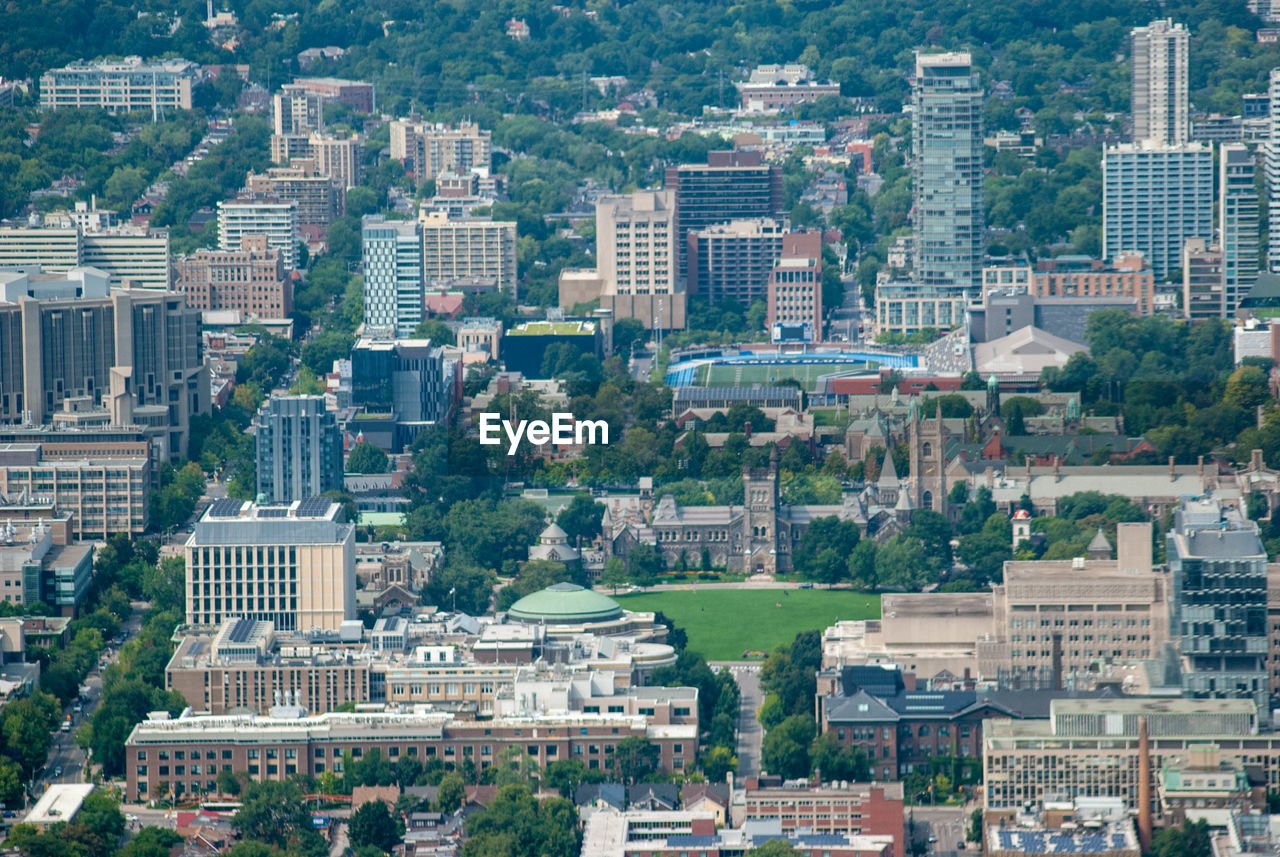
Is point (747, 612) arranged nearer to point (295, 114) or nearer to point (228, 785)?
point (228, 785)

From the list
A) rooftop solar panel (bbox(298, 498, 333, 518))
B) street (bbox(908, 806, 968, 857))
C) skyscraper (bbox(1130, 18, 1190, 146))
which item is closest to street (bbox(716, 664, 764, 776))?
street (bbox(908, 806, 968, 857))

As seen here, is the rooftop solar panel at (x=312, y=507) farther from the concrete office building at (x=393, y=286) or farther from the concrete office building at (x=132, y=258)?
the concrete office building at (x=393, y=286)

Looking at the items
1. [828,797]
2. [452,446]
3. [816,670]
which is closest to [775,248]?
[452,446]

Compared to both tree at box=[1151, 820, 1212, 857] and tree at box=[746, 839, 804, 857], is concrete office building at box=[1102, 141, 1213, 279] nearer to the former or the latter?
tree at box=[1151, 820, 1212, 857]

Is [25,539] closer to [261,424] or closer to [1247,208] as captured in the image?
Answer: [261,424]

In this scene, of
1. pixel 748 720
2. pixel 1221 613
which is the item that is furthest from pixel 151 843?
pixel 1221 613

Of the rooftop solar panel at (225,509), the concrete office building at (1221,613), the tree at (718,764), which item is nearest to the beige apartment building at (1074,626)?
the concrete office building at (1221,613)
